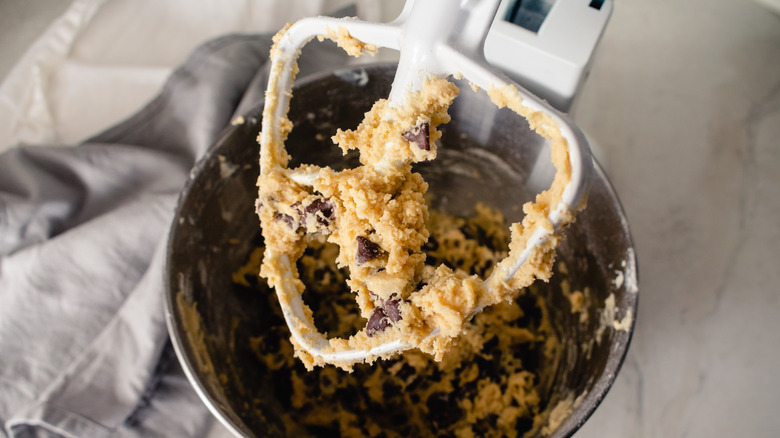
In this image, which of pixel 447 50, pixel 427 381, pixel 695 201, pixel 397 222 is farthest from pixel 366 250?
pixel 695 201

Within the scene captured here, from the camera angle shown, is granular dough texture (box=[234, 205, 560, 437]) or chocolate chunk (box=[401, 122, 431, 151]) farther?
granular dough texture (box=[234, 205, 560, 437])

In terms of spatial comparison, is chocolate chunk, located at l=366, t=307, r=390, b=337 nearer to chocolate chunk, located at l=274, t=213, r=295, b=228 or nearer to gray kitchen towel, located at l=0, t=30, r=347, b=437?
chocolate chunk, located at l=274, t=213, r=295, b=228

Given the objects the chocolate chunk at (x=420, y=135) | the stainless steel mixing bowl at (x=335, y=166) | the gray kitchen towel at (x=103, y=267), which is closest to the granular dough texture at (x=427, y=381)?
the stainless steel mixing bowl at (x=335, y=166)

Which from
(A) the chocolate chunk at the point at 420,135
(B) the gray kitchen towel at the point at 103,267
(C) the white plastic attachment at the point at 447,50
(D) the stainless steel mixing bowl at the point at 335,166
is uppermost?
(C) the white plastic attachment at the point at 447,50

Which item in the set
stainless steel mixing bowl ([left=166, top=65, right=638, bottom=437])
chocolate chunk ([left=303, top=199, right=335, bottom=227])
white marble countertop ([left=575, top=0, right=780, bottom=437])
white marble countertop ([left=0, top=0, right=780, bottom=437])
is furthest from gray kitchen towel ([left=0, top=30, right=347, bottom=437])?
white marble countertop ([left=575, top=0, right=780, bottom=437])

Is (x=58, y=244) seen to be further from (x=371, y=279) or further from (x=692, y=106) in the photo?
(x=692, y=106)

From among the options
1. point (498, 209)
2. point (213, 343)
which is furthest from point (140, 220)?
point (498, 209)

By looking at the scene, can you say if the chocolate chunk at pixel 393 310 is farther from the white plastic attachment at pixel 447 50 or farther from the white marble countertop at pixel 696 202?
the white marble countertop at pixel 696 202
